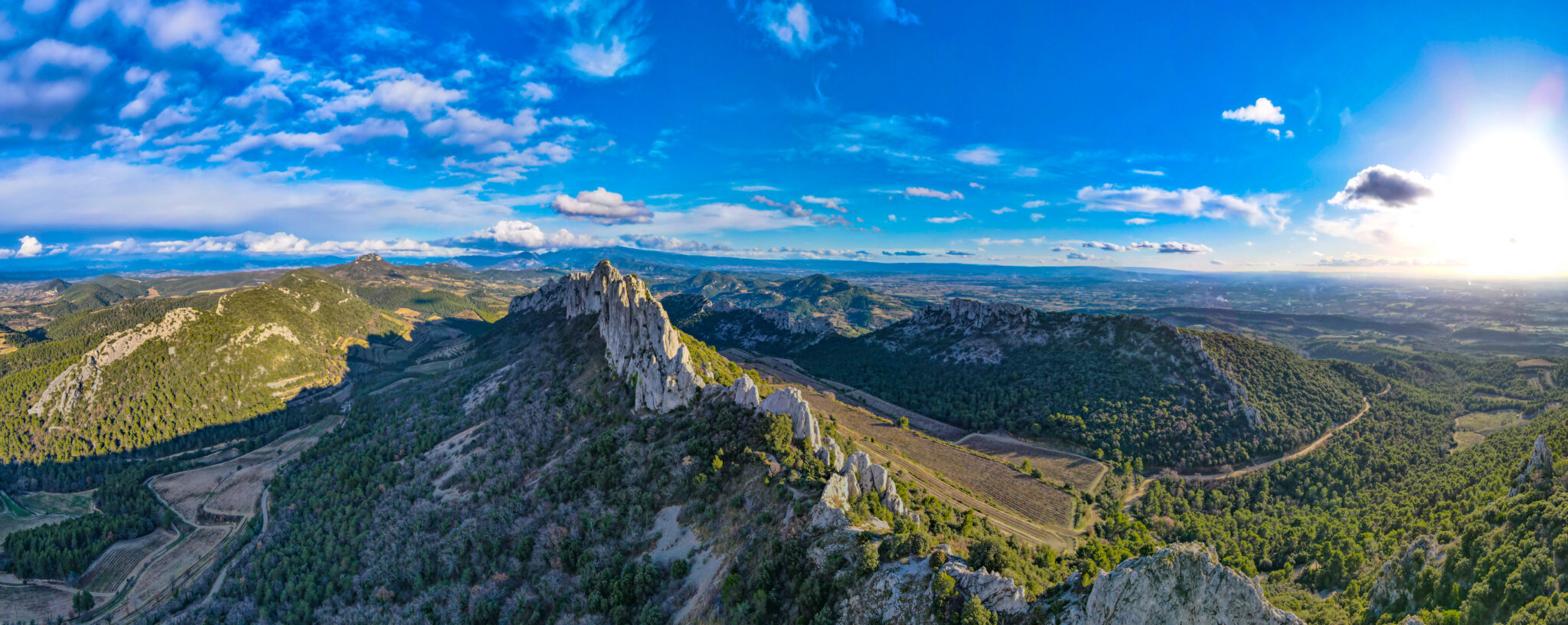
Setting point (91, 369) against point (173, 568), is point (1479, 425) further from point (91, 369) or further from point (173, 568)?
point (91, 369)

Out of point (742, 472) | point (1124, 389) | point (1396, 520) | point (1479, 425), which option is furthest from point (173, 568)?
point (1479, 425)

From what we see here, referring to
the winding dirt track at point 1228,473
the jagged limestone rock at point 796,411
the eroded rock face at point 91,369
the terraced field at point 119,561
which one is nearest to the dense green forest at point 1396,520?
the winding dirt track at point 1228,473

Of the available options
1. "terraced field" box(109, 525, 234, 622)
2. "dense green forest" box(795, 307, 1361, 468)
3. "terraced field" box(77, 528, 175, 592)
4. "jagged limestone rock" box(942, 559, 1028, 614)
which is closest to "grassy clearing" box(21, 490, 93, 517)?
"terraced field" box(77, 528, 175, 592)

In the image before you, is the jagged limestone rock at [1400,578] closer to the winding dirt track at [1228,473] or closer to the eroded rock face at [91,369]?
the winding dirt track at [1228,473]

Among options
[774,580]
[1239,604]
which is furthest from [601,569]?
[1239,604]

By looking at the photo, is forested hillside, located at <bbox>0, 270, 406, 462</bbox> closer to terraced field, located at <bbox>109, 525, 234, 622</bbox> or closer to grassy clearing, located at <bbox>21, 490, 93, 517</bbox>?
grassy clearing, located at <bbox>21, 490, 93, 517</bbox>

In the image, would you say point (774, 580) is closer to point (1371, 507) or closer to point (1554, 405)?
point (1371, 507)
